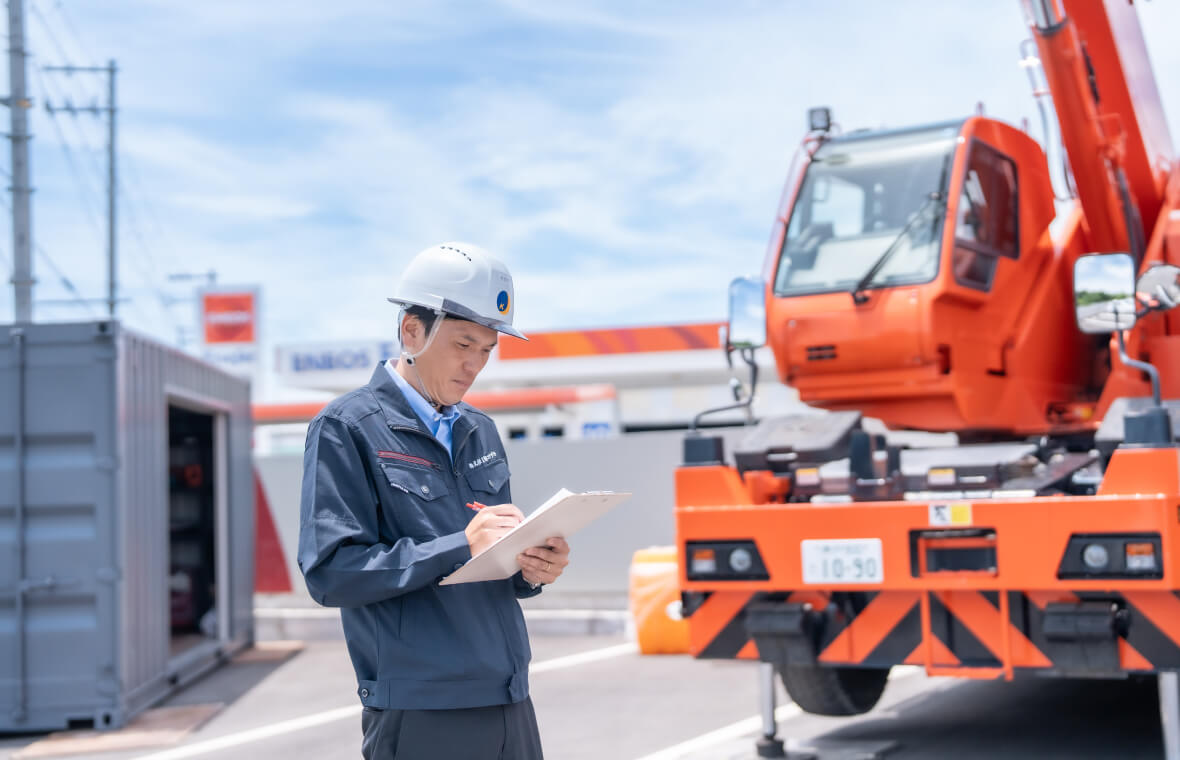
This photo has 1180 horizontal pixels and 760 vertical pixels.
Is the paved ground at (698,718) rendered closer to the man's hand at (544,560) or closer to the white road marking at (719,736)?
the white road marking at (719,736)

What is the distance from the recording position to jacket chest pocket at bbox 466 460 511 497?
2680 mm

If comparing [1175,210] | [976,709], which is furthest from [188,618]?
[1175,210]

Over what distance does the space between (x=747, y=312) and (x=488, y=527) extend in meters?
4.18

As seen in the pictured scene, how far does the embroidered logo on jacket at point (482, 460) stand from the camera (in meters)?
2.69

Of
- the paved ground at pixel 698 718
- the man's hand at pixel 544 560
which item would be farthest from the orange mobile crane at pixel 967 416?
the man's hand at pixel 544 560

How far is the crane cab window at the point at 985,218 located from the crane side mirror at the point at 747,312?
936 millimetres

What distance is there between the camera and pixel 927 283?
20.6 feet

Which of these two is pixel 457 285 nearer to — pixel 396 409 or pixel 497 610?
pixel 396 409

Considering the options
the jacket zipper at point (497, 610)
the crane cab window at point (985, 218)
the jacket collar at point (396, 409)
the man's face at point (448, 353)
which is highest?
the crane cab window at point (985, 218)

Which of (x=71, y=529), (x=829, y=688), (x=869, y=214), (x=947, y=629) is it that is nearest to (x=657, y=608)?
(x=829, y=688)

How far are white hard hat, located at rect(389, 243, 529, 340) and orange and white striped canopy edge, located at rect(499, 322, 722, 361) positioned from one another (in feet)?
118

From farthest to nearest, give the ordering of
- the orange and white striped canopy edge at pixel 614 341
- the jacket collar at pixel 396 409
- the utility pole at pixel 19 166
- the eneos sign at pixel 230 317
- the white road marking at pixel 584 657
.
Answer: the orange and white striped canopy edge at pixel 614 341, the eneos sign at pixel 230 317, the utility pole at pixel 19 166, the white road marking at pixel 584 657, the jacket collar at pixel 396 409

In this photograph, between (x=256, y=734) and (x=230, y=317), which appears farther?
(x=230, y=317)

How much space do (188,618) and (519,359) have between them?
28.4 metres
